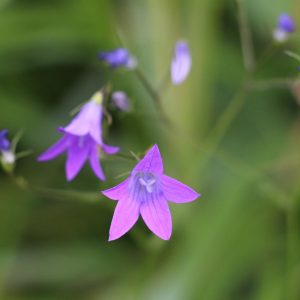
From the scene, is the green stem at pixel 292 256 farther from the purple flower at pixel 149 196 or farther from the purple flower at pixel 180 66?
the purple flower at pixel 149 196

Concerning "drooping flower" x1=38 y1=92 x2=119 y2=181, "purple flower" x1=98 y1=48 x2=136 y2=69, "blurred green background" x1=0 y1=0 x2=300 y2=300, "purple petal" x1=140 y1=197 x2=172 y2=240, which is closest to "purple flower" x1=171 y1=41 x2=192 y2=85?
"purple flower" x1=98 y1=48 x2=136 y2=69

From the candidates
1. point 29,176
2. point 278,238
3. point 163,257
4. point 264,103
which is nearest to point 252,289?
point 278,238

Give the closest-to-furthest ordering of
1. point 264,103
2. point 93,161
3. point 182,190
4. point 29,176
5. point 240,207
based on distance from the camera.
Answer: point 182,190 → point 93,161 → point 240,207 → point 29,176 → point 264,103

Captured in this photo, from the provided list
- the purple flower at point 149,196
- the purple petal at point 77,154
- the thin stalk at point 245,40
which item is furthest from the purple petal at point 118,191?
the thin stalk at point 245,40

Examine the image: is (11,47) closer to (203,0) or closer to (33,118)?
(33,118)

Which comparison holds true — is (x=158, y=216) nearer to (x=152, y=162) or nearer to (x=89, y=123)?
(x=152, y=162)

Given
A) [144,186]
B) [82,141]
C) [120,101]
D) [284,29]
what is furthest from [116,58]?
[284,29]

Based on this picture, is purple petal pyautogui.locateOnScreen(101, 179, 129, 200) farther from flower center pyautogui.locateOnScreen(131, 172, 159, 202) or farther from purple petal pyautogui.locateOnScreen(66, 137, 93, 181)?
purple petal pyautogui.locateOnScreen(66, 137, 93, 181)
